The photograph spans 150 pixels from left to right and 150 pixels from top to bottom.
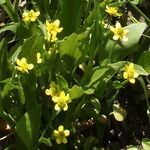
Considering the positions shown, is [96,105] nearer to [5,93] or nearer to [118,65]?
[118,65]

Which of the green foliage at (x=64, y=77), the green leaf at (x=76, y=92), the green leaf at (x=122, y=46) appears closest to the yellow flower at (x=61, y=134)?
the green foliage at (x=64, y=77)

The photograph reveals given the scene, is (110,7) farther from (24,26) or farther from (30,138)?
(30,138)

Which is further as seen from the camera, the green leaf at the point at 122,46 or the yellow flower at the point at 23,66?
the green leaf at the point at 122,46

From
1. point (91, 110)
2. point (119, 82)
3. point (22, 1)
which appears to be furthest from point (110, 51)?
point (22, 1)

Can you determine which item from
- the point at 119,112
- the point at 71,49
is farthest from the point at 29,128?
the point at 119,112

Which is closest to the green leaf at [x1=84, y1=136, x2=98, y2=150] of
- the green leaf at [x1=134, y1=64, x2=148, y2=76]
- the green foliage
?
the green foliage

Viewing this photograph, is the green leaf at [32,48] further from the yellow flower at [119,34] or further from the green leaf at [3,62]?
the yellow flower at [119,34]

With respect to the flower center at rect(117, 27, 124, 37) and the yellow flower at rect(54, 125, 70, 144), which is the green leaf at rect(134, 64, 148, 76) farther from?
the yellow flower at rect(54, 125, 70, 144)
